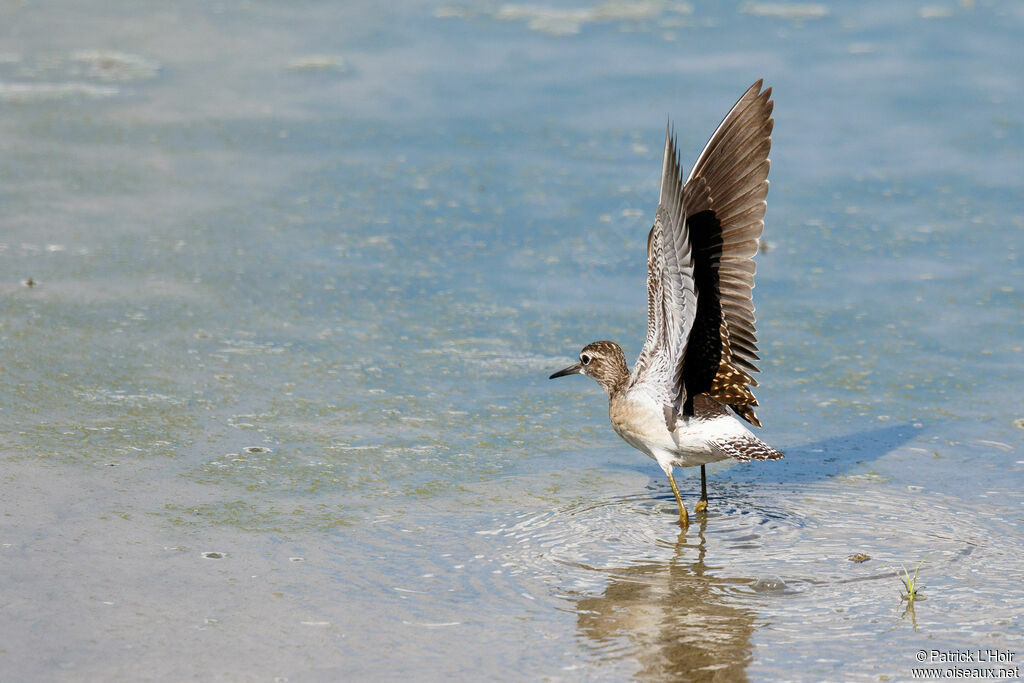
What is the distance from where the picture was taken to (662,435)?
6.05m

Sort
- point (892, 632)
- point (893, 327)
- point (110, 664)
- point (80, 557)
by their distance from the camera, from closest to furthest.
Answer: point (110, 664)
point (892, 632)
point (80, 557)
point (893, 327)

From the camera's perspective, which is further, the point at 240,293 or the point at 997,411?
the point at 240,293

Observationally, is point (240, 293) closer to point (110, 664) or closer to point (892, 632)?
point (110, 664)

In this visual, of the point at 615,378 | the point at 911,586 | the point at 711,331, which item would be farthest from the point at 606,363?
the point at 911,586

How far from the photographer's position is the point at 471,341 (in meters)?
7.62

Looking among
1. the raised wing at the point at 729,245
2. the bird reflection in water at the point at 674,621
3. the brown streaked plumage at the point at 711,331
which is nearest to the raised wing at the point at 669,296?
the brown streaked plumage at the point at 711,331

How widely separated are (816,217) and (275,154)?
3818 mm

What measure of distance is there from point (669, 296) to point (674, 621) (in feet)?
4.58

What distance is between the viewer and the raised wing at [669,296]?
5.46 metres

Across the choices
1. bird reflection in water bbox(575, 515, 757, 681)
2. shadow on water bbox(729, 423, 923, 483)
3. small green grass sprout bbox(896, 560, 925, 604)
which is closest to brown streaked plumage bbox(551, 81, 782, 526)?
shadow on water bbox(729, 423, 923, 483)

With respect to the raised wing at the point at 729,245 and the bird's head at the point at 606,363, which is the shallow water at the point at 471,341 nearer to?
the bird's head at the point at 606,363

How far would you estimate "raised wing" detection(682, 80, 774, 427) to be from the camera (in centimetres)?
612

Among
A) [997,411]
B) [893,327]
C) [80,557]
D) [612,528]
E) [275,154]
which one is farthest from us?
[275,154]

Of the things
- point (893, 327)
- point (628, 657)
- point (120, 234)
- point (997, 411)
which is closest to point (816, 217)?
point (893, 327)
